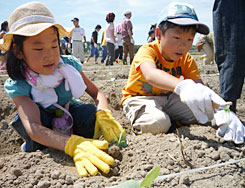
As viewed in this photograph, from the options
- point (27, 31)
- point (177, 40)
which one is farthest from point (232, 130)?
point (27, 31)

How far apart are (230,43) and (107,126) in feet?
3.84

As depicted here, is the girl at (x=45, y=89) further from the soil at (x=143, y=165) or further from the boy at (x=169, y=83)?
the boy at (x=169, y=83)

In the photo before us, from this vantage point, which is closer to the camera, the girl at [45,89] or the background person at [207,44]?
the girl at [45,89]

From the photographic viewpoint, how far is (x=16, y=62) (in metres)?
1.58

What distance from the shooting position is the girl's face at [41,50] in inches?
57.8

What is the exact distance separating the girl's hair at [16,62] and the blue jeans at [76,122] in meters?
0.31

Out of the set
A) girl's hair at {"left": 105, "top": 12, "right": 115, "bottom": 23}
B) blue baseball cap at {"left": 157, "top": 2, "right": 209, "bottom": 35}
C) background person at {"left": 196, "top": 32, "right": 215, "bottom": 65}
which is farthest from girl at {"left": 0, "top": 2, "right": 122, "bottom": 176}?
girl's hair at {"left": 105, "top": 12, "right": 115, "bottom": 23}

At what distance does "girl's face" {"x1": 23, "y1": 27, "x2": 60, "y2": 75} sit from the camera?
1.47 meters

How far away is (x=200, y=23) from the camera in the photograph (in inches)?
68.2

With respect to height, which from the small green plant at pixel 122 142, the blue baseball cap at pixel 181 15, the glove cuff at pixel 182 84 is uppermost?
the blue baseball cap at pixel 181 15

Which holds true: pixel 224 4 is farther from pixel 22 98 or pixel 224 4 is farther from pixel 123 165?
pixel 22 98

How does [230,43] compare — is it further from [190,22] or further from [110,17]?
[110,17]

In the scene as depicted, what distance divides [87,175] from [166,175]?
41cm

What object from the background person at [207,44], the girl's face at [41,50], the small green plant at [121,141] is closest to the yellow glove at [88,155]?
the small green plant at [121,141]
